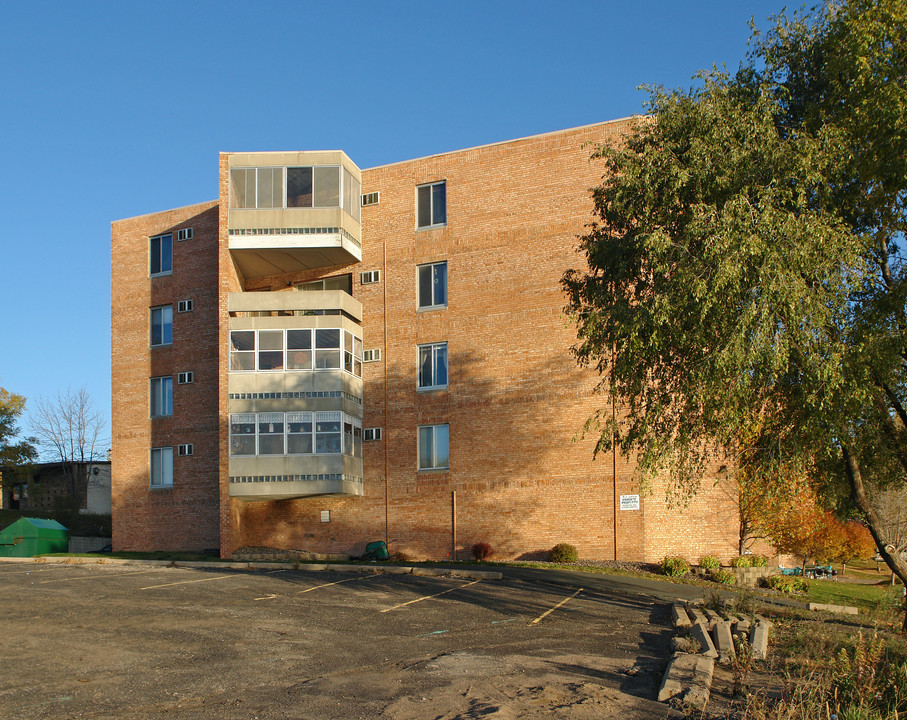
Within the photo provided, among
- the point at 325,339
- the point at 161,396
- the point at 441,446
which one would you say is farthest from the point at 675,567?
the point at 161,396

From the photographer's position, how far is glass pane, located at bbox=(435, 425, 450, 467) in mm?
32062

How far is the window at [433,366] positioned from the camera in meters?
32.5

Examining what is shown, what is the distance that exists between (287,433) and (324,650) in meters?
19.4

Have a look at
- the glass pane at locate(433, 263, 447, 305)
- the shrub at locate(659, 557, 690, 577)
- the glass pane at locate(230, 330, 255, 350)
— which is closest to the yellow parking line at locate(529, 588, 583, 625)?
the shrub at locate(659, 557, 690, 577)

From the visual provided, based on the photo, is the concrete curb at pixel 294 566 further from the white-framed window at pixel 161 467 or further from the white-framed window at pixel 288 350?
the white-framed window at pixel 288 350

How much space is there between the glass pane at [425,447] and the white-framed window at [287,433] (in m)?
2.81

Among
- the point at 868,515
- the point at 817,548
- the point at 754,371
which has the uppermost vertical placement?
the point at 754,371

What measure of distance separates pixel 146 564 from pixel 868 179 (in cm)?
2370

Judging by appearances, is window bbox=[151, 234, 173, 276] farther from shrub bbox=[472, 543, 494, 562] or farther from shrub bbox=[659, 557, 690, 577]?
shrub bbox=[659, 557, 690, 577]

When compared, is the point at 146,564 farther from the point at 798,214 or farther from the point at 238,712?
the point at 798,214

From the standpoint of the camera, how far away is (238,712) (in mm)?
9375

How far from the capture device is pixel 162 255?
37719mm

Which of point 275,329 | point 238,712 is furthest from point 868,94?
point 275,329

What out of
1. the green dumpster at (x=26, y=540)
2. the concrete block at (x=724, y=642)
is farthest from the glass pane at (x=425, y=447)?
the concrete block at (x=724, y=642)
